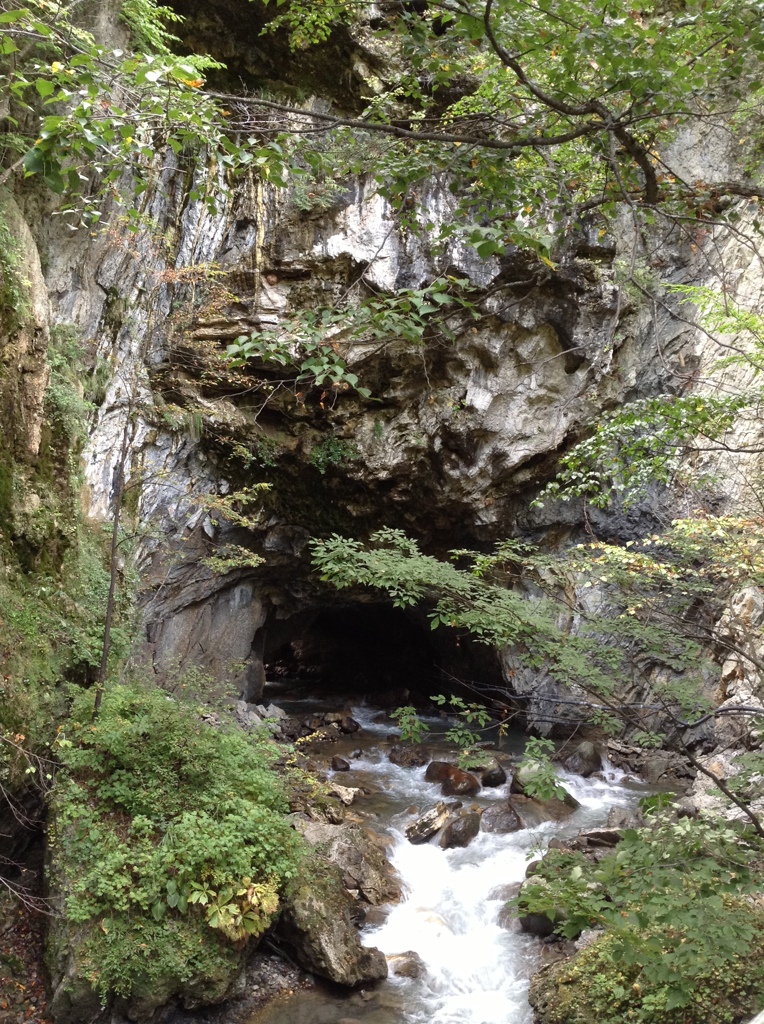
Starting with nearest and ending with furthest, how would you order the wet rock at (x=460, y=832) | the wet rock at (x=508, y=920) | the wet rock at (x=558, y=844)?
the wet rock at (x=508, y=920) → the wet rock at (x=558, y=844) → the wet rock at (x=460, y=832)

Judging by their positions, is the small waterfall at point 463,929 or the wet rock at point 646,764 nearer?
the small waterfall at point 463,929

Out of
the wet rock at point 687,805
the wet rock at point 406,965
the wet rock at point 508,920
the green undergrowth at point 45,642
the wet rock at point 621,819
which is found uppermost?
the green undergrowth at point 45,642

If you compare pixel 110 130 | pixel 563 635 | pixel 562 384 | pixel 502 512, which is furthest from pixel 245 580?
pixel 110 130

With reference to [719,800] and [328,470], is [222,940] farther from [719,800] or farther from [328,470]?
[328,470]

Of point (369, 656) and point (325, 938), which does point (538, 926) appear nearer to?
point (325, 938)

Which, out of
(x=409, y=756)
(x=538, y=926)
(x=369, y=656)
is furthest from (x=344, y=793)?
(x=369, y=656)

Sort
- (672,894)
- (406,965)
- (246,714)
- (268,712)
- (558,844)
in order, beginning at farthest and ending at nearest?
(268,712)
(246,714)
(558,844)
(406,965)
(672,894)

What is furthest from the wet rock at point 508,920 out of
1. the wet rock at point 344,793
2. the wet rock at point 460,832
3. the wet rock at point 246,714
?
the wet rock at point 246,714

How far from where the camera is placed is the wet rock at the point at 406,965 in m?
5.50

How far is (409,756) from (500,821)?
267 cm

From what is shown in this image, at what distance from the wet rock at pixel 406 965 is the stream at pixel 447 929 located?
0.15 feet

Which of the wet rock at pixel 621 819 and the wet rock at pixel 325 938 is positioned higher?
the wet rock at pixel 621 819

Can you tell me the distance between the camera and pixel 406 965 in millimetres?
5555

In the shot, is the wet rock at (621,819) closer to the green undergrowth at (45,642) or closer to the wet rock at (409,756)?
the wet rock at (409,756)
